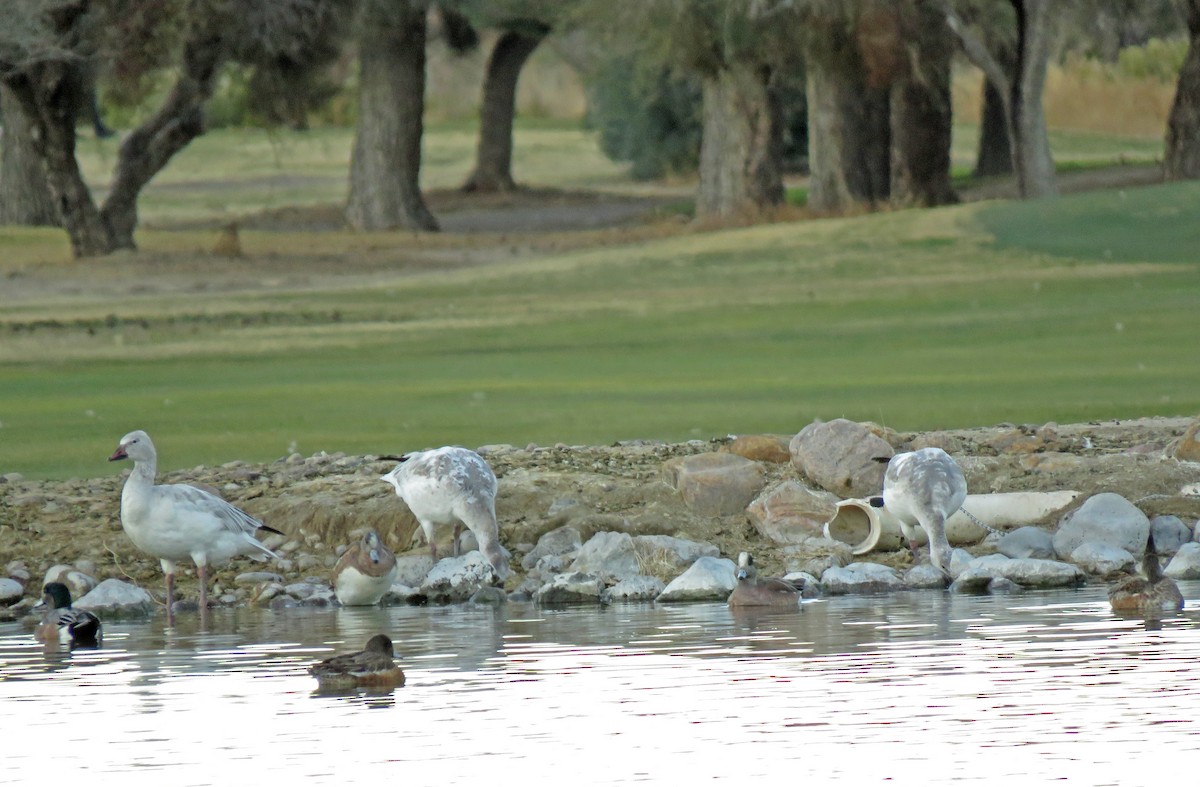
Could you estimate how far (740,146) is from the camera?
5075 cm

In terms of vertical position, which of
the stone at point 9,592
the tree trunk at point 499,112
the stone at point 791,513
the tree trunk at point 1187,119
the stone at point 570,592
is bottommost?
the stone at point 570,592

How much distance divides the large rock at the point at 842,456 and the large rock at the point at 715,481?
1.16 ft

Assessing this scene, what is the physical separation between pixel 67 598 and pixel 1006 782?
22.3ft

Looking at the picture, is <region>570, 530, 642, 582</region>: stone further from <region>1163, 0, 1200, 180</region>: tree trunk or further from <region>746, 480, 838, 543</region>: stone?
<region>1163, 0, 1200, 180</region>: tree trunk

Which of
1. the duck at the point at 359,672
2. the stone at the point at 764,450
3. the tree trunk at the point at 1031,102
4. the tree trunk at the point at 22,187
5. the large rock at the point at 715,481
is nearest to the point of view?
the duck at the point at 359,672

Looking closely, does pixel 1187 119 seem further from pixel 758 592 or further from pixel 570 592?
pixel 758 592

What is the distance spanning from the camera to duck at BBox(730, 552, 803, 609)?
1303 cm

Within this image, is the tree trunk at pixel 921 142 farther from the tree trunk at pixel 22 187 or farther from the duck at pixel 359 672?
the duck at pixel 359 672

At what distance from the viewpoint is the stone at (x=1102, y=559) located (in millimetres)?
14391

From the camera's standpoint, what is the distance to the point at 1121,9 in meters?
47.2

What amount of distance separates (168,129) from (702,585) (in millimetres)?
35260

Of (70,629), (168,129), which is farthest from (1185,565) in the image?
(168,129)

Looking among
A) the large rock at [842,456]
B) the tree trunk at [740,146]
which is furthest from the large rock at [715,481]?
the tree trunk at [740,146]

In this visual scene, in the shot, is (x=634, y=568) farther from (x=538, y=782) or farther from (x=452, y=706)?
(x=538, y=782)
